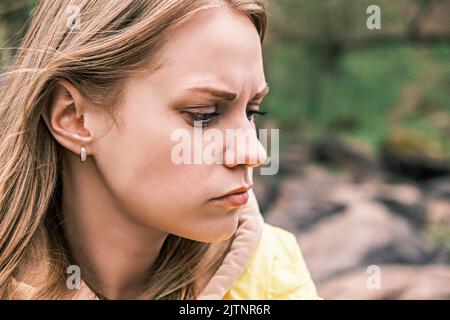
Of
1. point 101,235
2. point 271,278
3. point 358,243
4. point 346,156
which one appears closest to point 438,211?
point 346,156

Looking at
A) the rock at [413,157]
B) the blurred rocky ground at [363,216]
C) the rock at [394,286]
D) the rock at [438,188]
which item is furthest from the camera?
the rock at [413,157]

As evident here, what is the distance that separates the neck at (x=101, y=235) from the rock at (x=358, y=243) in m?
2.37

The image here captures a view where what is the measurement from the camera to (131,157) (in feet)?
5.23

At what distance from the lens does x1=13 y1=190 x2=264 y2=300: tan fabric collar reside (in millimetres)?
1771

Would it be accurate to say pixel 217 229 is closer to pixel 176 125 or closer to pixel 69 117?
pixel 176 125

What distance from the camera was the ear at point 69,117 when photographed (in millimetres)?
1652

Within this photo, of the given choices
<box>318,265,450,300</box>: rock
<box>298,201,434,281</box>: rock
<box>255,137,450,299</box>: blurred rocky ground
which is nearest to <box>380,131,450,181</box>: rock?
<box>255,137,450,299</box>: blurred rocky ground

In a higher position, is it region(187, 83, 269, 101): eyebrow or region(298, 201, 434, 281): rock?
region(187, 83, 269, 101): eyebrow

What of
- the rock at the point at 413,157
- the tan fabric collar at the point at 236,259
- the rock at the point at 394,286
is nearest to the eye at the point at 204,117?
the tan fabric collar at the point at 236,259

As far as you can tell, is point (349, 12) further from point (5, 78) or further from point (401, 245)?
point (5, 78)

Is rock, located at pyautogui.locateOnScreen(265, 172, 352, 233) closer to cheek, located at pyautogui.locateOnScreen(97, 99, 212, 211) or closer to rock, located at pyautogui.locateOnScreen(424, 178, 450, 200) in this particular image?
rock, located at pyautogui.locateOnScreen(424, 178, 450, 200)

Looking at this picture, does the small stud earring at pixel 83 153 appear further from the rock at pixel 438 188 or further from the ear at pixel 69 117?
the rock at pixel 438 188

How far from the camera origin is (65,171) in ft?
5.79

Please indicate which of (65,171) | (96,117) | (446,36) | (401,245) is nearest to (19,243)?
(65,171)
